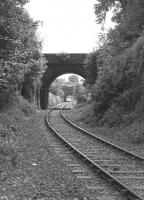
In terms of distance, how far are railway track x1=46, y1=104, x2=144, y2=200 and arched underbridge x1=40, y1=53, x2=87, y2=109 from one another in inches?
1307

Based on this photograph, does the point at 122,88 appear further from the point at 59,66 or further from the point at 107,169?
the point at 59,66

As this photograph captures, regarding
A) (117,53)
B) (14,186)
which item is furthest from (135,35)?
(14,186)

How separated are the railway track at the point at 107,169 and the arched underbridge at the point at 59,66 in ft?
109

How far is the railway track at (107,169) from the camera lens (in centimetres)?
721

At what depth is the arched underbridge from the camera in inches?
1857

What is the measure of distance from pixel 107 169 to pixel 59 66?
131 feet

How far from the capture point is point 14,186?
300 inches

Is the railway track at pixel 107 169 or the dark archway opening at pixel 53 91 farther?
the dark archway opening at pixel 53 91

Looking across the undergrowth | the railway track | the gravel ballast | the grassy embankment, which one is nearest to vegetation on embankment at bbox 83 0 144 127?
the grassy embankment

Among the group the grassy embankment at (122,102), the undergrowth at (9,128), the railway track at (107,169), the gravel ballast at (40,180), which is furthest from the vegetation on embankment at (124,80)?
the gravel ballast at (40,180)

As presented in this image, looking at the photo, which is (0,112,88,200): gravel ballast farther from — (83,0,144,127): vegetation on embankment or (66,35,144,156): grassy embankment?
(83,0,144,127): vegetation on embankment

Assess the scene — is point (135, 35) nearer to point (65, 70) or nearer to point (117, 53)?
point (117, 53)

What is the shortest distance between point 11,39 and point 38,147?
19.5ft

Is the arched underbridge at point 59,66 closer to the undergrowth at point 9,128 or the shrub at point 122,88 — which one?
the undergrowth at point 9,128
